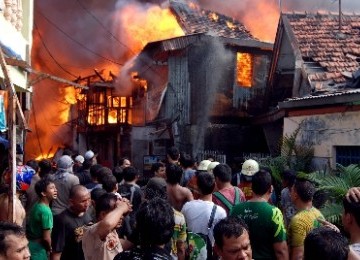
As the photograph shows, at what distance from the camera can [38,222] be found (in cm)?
577

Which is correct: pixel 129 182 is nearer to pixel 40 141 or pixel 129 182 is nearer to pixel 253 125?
pixel 253 125

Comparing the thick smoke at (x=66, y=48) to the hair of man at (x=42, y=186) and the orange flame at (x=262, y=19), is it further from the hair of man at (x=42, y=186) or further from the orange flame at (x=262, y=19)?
the hair of man at (x=42, y=186)

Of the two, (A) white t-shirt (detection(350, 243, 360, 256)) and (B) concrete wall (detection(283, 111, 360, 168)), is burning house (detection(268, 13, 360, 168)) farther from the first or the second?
(A) white t-shirt (detection(350, 243, 360, 256))

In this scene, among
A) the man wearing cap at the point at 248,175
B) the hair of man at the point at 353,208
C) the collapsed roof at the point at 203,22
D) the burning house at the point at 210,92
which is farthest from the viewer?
the collapsed roof at the point at 203,22

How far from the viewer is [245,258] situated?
3.60 m

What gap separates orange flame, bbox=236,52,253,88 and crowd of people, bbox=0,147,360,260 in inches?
429

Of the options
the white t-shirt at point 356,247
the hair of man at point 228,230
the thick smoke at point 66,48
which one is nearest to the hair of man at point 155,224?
the hair of man at point 228,230

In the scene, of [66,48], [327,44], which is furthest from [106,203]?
[66,48]

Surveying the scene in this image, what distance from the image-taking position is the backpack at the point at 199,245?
4992 millimetres

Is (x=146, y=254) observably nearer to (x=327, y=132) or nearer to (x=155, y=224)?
(x=155, y=224)

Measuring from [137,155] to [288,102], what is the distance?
9.59 meters

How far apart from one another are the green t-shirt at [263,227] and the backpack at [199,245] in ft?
1.47

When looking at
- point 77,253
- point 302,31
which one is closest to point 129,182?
point 77,253

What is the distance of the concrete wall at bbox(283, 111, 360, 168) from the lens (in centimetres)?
1052
